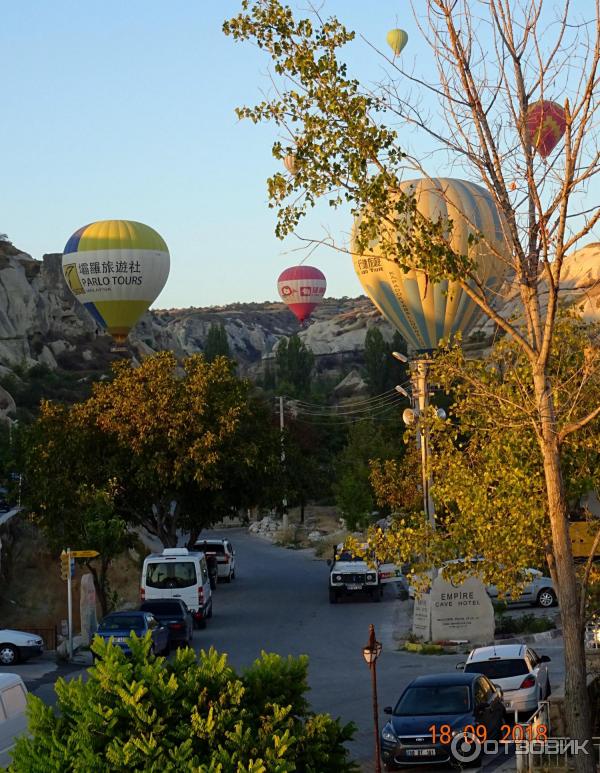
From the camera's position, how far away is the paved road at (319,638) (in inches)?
965

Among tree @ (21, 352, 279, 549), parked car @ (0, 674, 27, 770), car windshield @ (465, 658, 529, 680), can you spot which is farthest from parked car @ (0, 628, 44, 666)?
parked car @ (0, 674, 27, 770)

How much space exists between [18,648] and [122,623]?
3.19 metres

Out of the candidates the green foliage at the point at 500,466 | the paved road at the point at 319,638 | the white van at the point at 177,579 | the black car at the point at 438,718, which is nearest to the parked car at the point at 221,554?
the paved road at the point at 319,638

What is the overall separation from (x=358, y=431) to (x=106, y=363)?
48.8 metres

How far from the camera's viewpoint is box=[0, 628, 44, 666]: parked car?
102ft

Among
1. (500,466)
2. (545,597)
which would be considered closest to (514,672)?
(500,466)

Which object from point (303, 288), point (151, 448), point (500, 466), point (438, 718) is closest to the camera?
point (500, 466)

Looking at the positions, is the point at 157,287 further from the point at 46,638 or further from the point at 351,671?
the point at 351,671

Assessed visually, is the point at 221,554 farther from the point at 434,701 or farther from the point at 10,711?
the point at 10,711

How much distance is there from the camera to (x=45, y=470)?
4297cm

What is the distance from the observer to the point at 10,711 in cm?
1652

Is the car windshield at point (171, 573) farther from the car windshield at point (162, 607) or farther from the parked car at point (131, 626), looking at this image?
the parked car at point (131, 626)

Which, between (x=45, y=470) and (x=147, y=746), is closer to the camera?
(x=147, y=746)

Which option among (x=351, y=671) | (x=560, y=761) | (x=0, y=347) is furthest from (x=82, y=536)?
(x=0, y=347)
